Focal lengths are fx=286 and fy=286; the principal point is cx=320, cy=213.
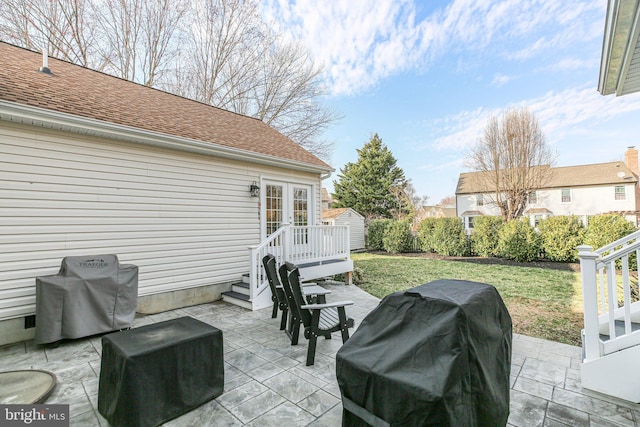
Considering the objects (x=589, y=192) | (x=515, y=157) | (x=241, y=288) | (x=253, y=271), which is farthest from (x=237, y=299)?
(x=589, y=192)

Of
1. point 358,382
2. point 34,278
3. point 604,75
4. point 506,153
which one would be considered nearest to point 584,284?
point 604,75

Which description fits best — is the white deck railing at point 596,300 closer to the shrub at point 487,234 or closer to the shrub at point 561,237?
the shrub at point 561,237

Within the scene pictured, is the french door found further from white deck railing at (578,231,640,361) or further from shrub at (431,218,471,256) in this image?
shrub at (431,218,471,256)

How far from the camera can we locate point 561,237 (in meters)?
10.5

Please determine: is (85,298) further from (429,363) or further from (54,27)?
(54,27)

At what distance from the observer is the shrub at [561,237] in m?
10.3

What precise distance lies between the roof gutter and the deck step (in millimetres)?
2922

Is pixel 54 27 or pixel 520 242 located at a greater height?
pixel 54 27

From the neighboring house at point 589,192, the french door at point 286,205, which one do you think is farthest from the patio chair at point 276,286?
the neighboring house at point 589,192

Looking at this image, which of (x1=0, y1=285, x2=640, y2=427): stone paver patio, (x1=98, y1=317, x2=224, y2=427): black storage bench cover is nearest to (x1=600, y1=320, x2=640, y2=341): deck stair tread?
(x1=0, y1=285, x2=640, y2=427): stone paver patio

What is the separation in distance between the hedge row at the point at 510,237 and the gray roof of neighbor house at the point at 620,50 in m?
8.27

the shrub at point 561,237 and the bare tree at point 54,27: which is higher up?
the bare tree at point 54,27

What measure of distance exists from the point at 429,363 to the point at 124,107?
21.7 ft

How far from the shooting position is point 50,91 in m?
4.70
